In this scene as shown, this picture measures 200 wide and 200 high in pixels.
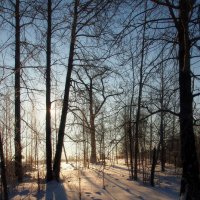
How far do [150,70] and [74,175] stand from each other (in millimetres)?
8466

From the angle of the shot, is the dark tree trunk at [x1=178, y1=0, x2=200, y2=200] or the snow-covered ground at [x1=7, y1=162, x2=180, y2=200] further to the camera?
the snow-covered ground at [x1=7, y1=162, x2=180, y2=200]

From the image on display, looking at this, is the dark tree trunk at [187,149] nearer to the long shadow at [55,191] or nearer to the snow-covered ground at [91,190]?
the snow-covered ground at [91,190]

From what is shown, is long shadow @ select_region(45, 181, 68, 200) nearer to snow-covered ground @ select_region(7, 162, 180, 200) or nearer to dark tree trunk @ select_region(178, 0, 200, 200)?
snow-covered ground @ select_region(7, 162, 180, 200)

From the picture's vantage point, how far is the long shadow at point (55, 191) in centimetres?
1087

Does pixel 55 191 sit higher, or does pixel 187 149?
pixel 187 149

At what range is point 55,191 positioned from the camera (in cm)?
1172

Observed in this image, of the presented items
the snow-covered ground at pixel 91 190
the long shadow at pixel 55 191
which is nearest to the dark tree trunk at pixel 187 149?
the snow-covered ground at pixel 91 190

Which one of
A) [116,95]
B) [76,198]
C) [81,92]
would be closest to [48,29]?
[81,92]

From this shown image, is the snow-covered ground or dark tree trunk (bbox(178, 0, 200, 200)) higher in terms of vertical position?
dark tree trunk (bbox(178, 0, 200, 200))

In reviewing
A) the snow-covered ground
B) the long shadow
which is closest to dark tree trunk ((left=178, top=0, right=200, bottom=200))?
the snow-covered ground

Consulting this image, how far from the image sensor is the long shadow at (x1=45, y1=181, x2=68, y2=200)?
10.9m

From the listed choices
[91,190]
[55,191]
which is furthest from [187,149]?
[55,191]

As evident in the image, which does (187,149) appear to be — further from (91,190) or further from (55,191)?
(55,191)

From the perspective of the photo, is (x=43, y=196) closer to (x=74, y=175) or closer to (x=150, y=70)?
(x=74, y=175)
